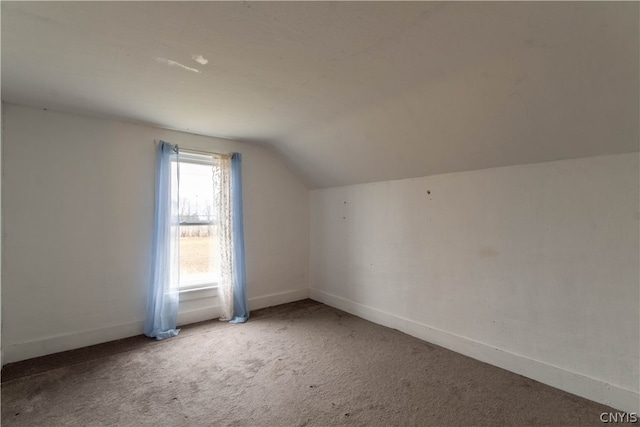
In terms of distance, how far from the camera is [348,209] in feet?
13.0

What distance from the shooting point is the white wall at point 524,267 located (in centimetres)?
196

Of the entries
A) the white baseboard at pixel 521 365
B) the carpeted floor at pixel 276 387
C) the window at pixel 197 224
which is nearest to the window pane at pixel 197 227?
the window at pixel 197 224

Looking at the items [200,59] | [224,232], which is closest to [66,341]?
[224,232]

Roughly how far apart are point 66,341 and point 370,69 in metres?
3.62

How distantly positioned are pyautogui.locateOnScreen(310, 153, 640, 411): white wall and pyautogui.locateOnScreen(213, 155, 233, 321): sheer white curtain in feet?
5.69

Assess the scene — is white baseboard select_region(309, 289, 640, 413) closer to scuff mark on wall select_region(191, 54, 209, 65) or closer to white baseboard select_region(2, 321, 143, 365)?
white baseboard select_region(2, 321, 143, 365)

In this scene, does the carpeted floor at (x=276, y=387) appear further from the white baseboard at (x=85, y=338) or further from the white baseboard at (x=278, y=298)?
the white baseboard at (x=278, y=298)

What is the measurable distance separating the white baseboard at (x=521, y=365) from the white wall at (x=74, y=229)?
2.34 m

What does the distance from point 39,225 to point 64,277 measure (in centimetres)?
53

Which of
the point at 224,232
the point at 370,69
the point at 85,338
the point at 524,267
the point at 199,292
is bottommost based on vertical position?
the point at 85,338

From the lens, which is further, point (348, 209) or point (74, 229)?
point (348, 209)

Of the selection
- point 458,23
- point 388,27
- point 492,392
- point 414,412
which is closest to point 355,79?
point 388,27

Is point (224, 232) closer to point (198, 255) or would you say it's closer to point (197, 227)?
point (197, 227)
